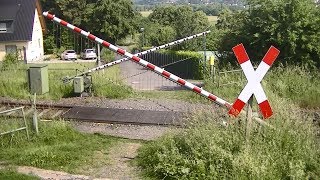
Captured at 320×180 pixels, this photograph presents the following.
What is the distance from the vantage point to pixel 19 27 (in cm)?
4778

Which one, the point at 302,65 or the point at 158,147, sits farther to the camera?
the point at 302,65

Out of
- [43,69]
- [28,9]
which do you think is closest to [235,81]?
[43,69]

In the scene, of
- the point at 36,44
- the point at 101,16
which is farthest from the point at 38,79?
the point at 101,16

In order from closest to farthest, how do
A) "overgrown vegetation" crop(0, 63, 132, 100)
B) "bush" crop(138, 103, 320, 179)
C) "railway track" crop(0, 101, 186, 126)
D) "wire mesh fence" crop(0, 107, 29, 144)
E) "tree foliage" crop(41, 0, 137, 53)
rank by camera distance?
1. "bush" crop(138, 103, 320, 179)
2. "wire mesh fence" crop(0, 107, 29, 144)
3. "railway track" crop(0, 101, 186, 126)
4. "overgrown vegetation" crop(0, 63, 132, 100)
5. "tree foliage" crop(41, 0, 137, 53)

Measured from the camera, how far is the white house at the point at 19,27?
47.1 metres

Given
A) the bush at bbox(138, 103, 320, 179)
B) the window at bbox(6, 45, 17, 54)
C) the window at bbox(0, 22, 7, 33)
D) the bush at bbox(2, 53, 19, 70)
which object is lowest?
the window at bbox(6, 45, 17, 54)

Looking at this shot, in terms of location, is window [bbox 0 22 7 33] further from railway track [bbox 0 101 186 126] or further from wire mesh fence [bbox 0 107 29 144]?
wire mesh fence [bbox 0 107 29 144]

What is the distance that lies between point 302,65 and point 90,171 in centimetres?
1069

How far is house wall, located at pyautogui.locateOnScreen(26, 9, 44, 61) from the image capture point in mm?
48312

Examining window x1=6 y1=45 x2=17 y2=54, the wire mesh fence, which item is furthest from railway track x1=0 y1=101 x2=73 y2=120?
window x1=6 y1=45 x2=17 y2=54

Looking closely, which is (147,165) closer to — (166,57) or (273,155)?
(273,155)

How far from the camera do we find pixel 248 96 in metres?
6.50

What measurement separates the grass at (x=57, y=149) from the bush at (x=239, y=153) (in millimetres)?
1319

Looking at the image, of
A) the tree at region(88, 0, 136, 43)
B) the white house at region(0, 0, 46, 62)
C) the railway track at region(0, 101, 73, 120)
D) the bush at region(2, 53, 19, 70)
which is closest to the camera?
the railway track at region(0, 101, 73, 120)
